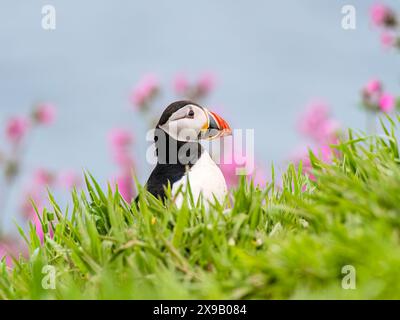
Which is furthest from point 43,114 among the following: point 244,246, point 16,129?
point 244,246

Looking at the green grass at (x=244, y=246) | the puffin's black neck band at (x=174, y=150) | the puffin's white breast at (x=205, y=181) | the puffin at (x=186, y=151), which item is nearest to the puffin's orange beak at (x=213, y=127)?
the puffin at (x=186, y=151)

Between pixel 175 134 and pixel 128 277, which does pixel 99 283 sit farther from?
pixel 175 134

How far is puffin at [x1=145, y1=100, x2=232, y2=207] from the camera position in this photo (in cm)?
304

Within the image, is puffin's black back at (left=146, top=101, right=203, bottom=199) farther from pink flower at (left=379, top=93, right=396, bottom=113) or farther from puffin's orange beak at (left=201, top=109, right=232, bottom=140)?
pink flower at (left=379, top=93, right=396, bottom=113)

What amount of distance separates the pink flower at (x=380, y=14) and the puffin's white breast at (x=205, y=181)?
366cm

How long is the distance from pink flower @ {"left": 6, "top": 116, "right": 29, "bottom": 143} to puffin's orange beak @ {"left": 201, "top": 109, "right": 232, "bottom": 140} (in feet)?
12.3

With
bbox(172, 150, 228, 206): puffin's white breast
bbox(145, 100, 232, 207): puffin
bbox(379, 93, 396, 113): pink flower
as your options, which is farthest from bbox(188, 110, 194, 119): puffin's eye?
bbox(379, 93, 396, 113): pink flower

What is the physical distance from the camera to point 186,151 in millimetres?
3271

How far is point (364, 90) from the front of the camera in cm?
559

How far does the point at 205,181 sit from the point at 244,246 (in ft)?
3.01

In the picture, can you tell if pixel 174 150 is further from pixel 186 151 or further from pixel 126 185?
pixel 126 185

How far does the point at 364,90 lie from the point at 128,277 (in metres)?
4.03

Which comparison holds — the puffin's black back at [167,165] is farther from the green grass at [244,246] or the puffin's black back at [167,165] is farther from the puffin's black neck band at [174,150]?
the green grass at [244,246]
